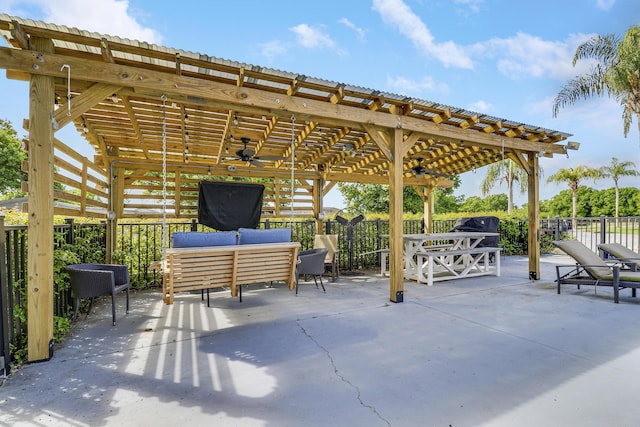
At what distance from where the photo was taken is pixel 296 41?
12812mm

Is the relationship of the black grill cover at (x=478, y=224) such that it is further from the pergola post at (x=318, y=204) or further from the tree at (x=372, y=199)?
the tree at (x=372, y=199)

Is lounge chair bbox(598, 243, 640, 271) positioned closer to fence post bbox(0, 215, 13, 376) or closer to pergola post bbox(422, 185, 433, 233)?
pergola post bbox(422, 185, 433, 233)

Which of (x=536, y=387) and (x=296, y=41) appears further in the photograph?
(x=296, y=41)

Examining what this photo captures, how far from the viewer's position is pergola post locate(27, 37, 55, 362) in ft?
9.14

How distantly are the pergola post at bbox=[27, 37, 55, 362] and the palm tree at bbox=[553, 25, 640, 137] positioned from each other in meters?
14.2

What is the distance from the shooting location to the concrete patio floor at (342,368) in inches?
78.4

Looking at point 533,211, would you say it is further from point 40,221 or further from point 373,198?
point 373,198

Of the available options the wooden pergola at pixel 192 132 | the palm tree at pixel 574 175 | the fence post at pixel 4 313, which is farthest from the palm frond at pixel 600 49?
the palm tree at pixel 574 175

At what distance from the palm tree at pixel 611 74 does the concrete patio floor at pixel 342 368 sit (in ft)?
33.5

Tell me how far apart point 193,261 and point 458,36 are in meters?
14.1

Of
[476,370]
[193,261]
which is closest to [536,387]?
[476,370]

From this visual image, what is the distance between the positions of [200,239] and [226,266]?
0.47 metres

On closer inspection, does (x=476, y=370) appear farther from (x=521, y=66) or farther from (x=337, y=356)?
(x=521, y=66)

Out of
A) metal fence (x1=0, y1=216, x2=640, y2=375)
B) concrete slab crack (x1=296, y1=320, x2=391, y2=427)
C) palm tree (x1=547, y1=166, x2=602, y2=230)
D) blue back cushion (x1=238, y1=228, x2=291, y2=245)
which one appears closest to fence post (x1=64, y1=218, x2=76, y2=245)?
metal fence (x1=0, y1=216, x2=640, y2=375)
